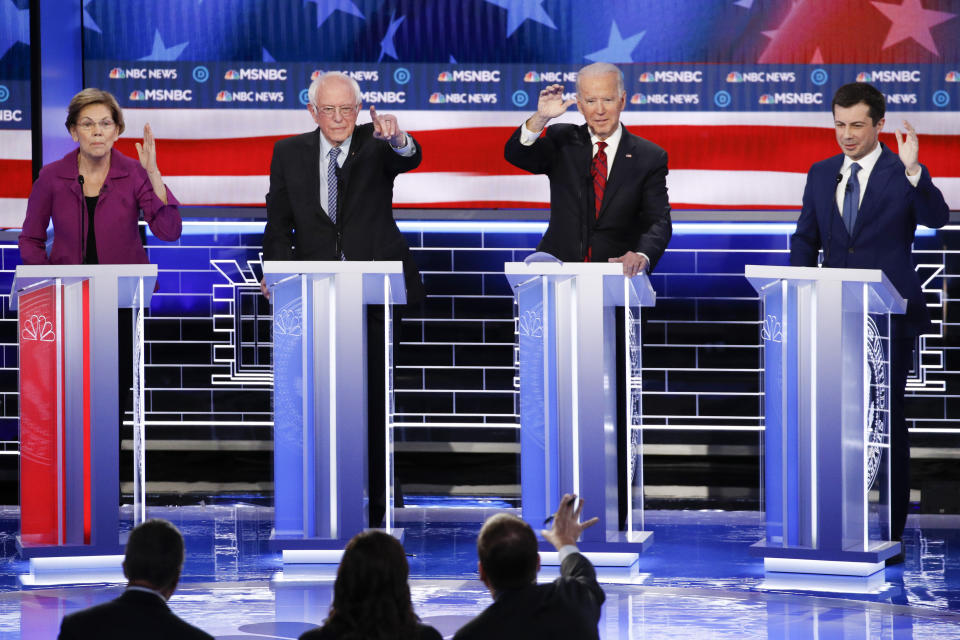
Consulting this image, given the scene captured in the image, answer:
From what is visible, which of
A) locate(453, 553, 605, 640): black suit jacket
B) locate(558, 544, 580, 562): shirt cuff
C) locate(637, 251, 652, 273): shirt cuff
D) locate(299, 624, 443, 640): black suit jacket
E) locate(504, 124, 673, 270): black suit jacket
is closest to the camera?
locate(299, 624, 443, 640): black suit jacket

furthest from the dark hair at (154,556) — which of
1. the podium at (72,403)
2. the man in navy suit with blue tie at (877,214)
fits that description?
the man in navy suit with blue tie at (877,214)

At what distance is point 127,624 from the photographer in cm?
238

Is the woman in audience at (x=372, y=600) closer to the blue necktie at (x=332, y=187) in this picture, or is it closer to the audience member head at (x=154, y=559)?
the audience member head at (x=154, y=559)

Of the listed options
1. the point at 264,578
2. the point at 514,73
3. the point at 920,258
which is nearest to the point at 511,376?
the point at 514,73

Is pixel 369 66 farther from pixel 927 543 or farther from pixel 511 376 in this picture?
pixel 927 543

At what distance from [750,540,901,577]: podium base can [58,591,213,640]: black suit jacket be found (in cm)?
248

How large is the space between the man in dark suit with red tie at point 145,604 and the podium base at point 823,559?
7.80ft

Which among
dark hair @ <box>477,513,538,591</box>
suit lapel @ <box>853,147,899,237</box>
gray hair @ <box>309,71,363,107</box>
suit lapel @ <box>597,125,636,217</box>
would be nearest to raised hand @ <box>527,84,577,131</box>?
suit lapel @ <box>597,125,636,217</box>

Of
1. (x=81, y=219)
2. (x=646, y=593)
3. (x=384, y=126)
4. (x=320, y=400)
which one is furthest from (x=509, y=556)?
(x=81, y=219)

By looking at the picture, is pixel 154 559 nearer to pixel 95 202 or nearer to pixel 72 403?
pixel 72 403

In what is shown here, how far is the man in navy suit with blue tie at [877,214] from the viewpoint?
4746 mm

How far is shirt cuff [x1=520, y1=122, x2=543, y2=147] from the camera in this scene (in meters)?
4.71

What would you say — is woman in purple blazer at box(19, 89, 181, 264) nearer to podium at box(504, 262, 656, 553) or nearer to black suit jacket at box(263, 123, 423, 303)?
black suit jacket at box(263, 123, 423, 303)

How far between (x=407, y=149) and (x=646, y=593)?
1.57 metres
